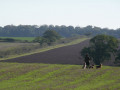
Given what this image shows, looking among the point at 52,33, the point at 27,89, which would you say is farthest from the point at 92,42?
the point at 52,33

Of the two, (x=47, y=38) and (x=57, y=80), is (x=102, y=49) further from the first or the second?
(x=47, y=38)

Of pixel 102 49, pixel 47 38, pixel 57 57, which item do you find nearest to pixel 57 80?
pixel 102 49

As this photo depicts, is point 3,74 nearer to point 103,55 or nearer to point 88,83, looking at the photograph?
point 88,83

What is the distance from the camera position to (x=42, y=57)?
82625 mm

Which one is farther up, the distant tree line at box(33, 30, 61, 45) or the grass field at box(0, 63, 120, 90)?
the distant tree line at box(33, 30, 61, 45)

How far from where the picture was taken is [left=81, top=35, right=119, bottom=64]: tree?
69.9 metres

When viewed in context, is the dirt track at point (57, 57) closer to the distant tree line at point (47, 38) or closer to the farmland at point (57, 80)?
the distant tree line at point (47, 38)

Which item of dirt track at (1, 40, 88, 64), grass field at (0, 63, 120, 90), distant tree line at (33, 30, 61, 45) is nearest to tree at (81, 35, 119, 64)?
dirt track at (1, 40, 88, 64)

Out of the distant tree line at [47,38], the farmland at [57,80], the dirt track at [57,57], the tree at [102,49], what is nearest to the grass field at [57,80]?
the farmland at [57,80]

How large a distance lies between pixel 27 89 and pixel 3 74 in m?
10.6

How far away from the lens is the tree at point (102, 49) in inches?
2751

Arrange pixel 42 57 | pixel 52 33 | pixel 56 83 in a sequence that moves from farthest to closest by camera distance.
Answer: pixel 52 33, pixel 42 57, pixel 56 83

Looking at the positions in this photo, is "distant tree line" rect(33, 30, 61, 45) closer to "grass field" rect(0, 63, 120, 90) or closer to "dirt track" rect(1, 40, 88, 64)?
"dirt track" rect(1, 40, 88, 64)

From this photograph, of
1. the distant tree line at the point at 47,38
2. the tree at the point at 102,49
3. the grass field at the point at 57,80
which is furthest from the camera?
the distant tree line at the point at 47,38
